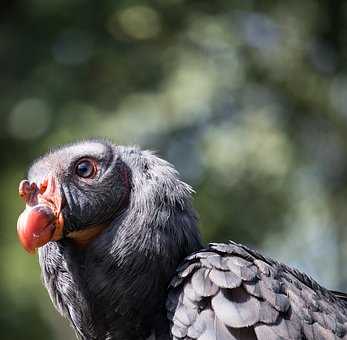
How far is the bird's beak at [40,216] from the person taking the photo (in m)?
6.13

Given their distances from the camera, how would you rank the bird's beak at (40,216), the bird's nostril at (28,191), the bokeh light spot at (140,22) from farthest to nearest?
the bokeh light spot at (140,22) < the bird's nostril at (28,191) < the bird's beak at (40,216)

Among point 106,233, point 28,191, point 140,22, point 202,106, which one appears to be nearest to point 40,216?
point 28,191

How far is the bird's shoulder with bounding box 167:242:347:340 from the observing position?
18.8 ft

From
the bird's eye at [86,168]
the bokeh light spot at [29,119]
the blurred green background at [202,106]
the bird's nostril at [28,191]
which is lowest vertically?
the bird's nostril at [28,191]

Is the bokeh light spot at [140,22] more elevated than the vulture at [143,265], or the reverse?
the bokeh light spot at [140,22]

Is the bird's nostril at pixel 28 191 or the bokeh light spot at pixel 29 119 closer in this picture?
the bird's nostril at pixel 28 191

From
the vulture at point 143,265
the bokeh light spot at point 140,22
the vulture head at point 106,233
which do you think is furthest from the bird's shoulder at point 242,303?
the bokeh light spot at point 140,22

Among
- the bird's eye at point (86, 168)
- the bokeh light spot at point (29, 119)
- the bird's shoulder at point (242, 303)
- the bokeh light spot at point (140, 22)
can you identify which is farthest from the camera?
the bokeh light spot at point (140, 22)

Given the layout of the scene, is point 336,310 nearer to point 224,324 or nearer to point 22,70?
point 224,324

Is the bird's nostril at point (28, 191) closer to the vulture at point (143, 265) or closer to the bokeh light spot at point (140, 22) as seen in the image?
the vulture at point (143, 265)

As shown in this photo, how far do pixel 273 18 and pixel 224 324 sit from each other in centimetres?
1015

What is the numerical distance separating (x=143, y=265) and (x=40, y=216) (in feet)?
2.41

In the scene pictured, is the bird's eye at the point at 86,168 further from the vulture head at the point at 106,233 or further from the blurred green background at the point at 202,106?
the blurred green background at the point at 202,106

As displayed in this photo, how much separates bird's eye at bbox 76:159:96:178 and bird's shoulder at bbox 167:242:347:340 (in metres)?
0.92
